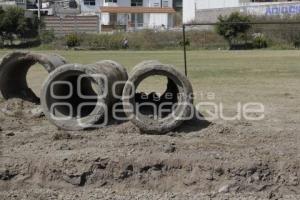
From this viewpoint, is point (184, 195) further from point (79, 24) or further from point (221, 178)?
point (79, 24)

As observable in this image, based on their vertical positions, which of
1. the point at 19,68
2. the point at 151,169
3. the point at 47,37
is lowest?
the point at 151,169

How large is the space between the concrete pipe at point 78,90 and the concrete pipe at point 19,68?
0.57m

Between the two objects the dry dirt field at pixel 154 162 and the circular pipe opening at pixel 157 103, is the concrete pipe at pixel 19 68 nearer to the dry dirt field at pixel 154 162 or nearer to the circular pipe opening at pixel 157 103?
the dry dirt field at pixel 154 162

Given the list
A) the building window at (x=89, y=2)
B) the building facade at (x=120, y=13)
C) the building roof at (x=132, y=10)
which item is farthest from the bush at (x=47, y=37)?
the building window at (x=89, y=2)

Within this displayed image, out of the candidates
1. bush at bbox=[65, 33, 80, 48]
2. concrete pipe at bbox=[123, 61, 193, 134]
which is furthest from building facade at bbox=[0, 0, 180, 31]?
concrete pipe at bbox=[123, 61, 193, 134]

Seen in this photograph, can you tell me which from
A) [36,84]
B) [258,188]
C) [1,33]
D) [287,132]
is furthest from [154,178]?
[1,33]

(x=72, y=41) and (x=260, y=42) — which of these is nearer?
(x=260, y=42)

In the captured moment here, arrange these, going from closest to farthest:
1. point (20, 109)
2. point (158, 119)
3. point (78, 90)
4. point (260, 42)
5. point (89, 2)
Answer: point (158, 119), point (78, 90), point (20, 109), point (260, 42), point (89, 2)

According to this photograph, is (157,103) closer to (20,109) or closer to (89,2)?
(20,109)

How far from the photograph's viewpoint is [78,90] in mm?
12438

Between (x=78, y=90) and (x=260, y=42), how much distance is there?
4092 centimetres

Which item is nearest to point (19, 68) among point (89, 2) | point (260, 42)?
point (260, 42)

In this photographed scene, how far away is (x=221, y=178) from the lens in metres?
8.04

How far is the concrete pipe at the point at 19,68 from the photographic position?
12.1 metres
